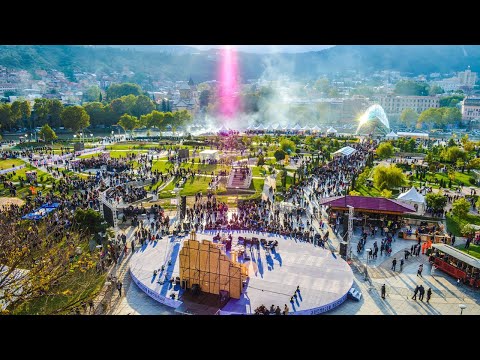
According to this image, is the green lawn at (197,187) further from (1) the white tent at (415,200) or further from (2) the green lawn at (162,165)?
(1) the white tent at (415,200)

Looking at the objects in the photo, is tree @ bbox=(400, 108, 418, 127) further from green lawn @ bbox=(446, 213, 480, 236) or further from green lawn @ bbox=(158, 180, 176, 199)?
green lawn @ bbox=(158, 180, 176, 199)

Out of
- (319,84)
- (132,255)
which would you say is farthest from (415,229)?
(319,84)

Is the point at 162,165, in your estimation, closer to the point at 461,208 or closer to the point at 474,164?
the point at 461,208

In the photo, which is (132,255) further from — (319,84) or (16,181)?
(319,84)

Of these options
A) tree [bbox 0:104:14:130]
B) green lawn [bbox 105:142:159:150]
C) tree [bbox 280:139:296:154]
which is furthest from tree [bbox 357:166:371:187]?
tree [bbox 0:104:14:130]

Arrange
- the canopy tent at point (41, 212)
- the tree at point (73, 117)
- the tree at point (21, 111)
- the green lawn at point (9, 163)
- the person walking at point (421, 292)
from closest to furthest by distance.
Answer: the person walking at point (421, 292) → the canopy tent at point (41, 212) → the green lawn at point (9, 163) → the tree at point (73, 117) → the tree at point (21, 111)

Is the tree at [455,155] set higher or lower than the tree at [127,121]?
lower

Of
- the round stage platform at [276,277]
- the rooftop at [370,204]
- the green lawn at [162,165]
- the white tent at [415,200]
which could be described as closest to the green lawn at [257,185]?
the rooftop at [370,204]
